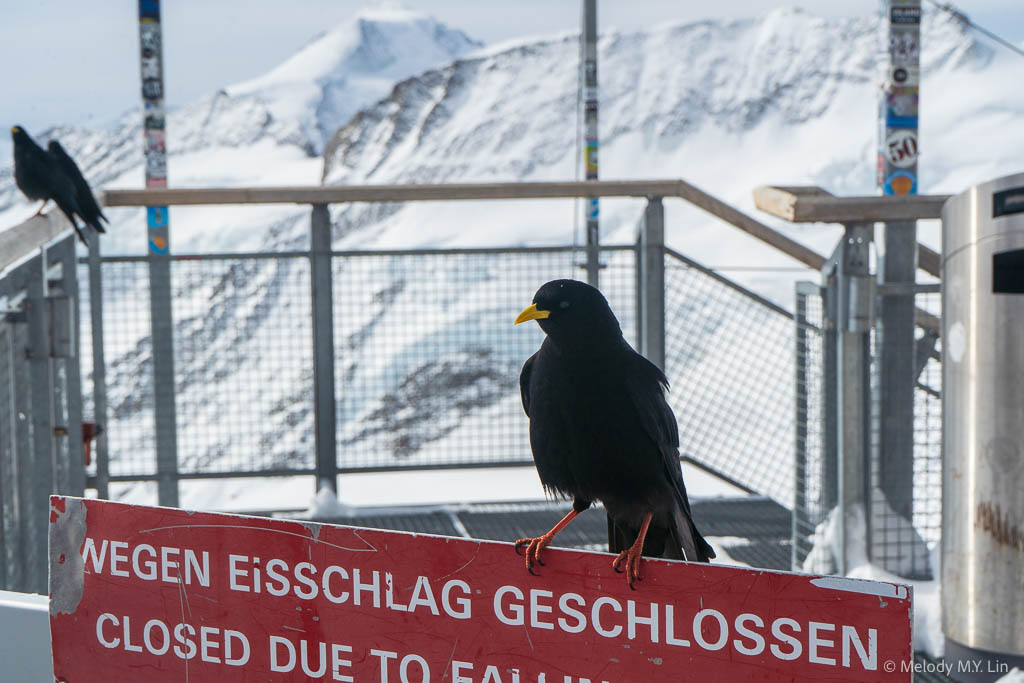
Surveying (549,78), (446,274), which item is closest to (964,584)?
(446,274)

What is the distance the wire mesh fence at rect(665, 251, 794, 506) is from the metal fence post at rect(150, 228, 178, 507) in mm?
1978

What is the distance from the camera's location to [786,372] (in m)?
4.46

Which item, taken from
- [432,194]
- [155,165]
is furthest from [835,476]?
[155,165]

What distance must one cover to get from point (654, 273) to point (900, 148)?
1.03 metres

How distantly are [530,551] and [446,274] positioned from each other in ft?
10.6

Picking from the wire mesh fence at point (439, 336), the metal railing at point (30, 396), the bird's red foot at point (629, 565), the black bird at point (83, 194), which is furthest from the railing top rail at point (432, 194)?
the bird's red foot at point (629, 565)

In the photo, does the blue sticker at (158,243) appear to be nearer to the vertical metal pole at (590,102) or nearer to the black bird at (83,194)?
the black bird at (83,194)

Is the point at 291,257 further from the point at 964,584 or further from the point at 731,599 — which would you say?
the point at 731,599

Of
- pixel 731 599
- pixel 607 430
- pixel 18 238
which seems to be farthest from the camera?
pixel 18 238

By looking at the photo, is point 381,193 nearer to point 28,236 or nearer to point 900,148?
point 28,236

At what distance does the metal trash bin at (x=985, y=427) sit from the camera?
7.98 feet

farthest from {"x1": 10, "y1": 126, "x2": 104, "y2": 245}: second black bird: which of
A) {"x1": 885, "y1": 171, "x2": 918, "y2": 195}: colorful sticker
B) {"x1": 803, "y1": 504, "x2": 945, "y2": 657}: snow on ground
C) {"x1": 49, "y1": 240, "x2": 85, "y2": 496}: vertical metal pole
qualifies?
{"x1": 885, "y1": 171, "x2": 918, "y2": 195}: colorful sticker

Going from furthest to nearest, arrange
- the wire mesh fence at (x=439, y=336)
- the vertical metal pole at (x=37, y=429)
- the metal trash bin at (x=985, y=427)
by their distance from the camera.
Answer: the wire mesh fence at (x=439, y=336) < the vertical metal pole at (x=37, y=429) < the metal trash bin at (x=985, y=427)

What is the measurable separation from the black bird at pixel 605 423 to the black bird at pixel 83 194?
232cm
